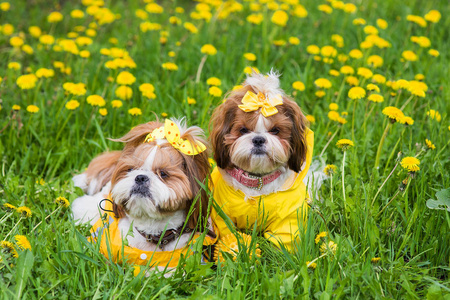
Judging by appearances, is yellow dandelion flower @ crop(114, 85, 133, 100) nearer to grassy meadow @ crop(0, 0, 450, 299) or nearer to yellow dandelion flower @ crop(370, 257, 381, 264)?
grassy meadow @ crop(0, 0, 450, 299)

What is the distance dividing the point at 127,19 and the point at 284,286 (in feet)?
18.5

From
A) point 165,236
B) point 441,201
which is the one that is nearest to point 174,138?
point 165,236

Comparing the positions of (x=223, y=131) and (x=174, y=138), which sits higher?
(x=174, y=138)

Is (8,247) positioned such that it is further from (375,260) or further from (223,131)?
(375,260)

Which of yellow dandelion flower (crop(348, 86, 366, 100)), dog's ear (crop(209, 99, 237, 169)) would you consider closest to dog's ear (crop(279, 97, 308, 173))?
dog's ear (crop(209, 99, 237, 169))

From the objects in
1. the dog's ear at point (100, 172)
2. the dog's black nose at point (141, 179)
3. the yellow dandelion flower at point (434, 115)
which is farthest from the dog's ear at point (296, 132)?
the yellow dandelion flower at point (434, 115)

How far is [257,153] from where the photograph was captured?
3.11 metres

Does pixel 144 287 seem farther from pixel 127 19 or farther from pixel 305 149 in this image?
pixel 127 19

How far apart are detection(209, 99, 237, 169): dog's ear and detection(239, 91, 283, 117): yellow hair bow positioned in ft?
0.41

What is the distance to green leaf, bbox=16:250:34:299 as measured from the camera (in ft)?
8.59

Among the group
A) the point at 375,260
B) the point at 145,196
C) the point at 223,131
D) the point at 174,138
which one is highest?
the point at 174,138

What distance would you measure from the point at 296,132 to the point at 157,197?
1.02 metres

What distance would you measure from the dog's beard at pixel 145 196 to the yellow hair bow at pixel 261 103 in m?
0.72

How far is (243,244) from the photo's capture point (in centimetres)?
301
